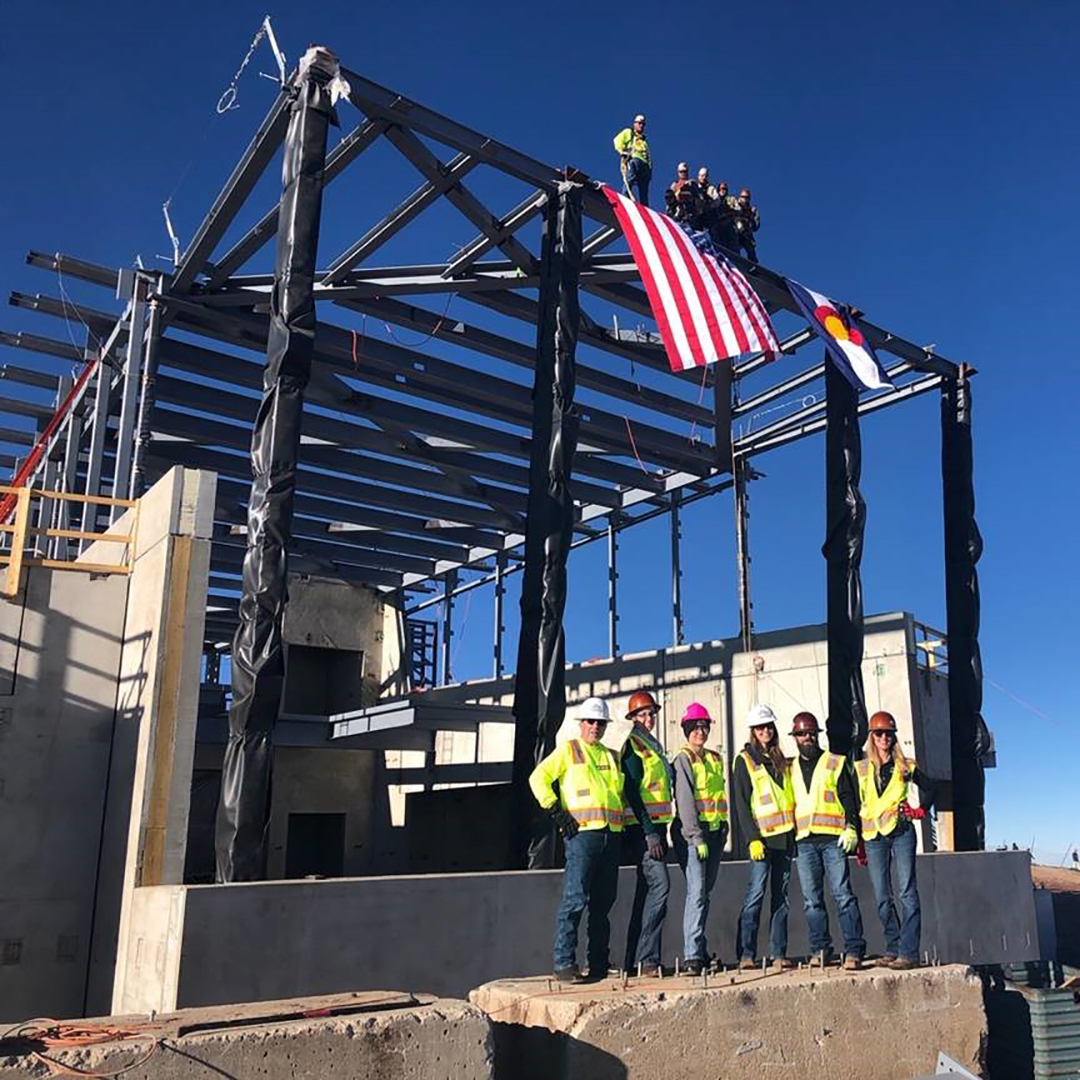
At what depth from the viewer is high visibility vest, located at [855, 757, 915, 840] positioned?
8.00 metres

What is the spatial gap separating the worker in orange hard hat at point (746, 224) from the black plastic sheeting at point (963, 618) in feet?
13.0

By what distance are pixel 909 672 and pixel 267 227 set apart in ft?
35.2

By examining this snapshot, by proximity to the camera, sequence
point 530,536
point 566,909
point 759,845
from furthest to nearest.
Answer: point 530,536
point 759,845
point 566,909

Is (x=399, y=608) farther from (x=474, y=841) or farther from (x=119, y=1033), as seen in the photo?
(x=119, y=1033)

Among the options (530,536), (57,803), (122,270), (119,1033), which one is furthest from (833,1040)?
(122,270)

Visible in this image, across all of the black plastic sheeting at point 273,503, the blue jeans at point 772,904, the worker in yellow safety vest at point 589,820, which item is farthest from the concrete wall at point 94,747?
the blue jeans at point 772,904

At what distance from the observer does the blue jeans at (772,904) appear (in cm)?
773

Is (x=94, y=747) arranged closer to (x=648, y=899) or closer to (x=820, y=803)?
(x=648, y=899)

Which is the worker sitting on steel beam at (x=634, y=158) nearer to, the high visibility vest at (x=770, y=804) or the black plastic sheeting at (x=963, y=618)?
the black plastic sheeting at (x=963, y=618)

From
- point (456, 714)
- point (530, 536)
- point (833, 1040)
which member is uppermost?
point (530, 536)

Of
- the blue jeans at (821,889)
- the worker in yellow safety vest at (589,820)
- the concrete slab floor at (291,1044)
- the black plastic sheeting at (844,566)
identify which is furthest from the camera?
the black plastic sheeting at (844,566)

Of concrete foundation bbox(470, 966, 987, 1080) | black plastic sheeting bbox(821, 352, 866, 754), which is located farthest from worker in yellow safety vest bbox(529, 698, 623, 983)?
black plastic sheeting bbox(821, 352, 866, 754)

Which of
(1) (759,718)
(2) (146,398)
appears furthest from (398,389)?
(1) (759,718)

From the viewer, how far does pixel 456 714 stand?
51.1 feet
